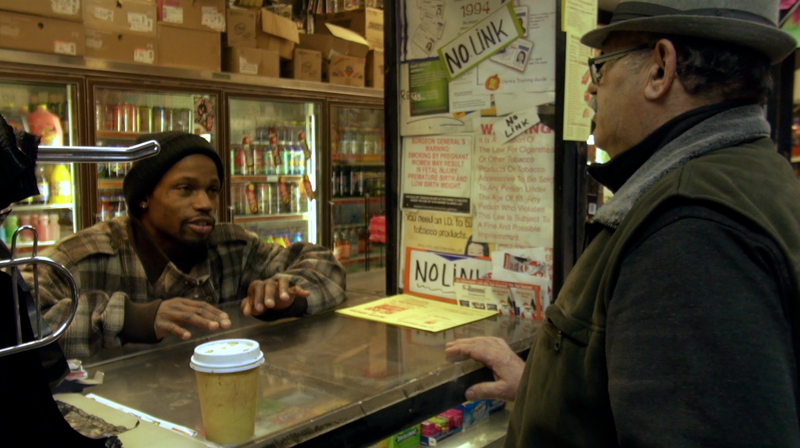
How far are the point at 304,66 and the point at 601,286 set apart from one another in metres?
4.45

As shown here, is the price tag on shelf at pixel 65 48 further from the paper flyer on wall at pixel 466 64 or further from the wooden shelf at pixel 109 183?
the paper flyer on wall at pixel 466 64

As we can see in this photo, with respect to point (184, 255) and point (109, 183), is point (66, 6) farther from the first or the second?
point (184, 255)

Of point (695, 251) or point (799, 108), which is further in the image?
point (799, 108)

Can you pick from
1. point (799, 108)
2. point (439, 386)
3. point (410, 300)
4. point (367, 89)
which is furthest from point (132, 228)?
point (799, 108)

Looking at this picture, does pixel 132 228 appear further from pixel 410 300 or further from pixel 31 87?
pixel 31 87

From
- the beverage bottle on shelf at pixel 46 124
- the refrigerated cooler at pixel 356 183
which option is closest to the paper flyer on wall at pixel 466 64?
the beverage bottle on shelf at pixel 46 124

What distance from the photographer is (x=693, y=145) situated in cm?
93

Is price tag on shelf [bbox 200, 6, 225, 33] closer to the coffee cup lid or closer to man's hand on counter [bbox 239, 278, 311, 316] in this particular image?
man's hand on counter [bbox 239, 278, 311, 316]

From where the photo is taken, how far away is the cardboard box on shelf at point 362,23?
5.61 meters

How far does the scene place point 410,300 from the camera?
207 centimetres

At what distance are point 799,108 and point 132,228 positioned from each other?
3873 mm

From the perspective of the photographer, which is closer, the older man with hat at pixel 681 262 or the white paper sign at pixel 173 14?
the older man with hat at pixel 681 262

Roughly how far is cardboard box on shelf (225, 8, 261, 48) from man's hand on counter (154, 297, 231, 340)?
333 cm

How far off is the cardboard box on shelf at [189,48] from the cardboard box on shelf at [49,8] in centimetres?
53
